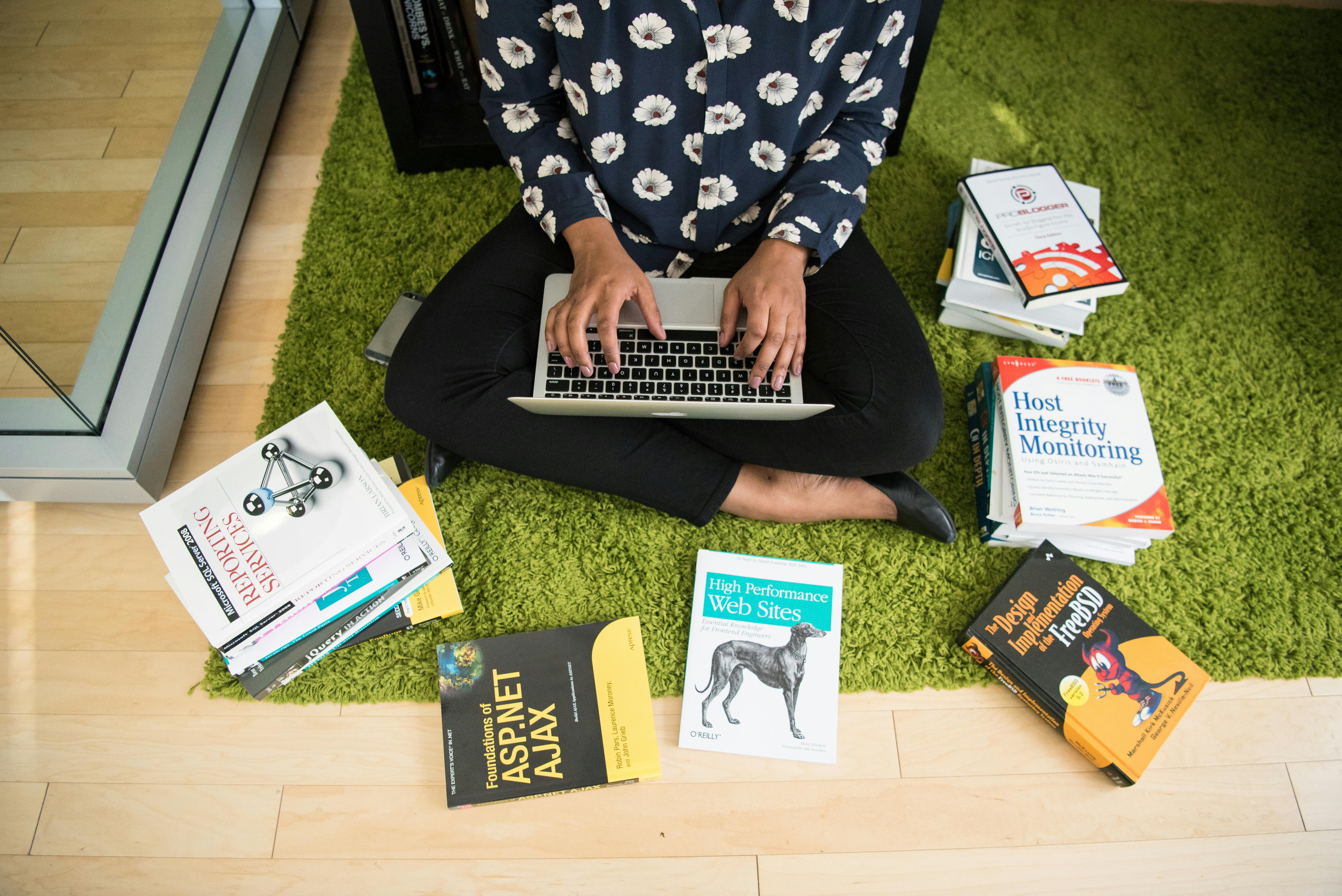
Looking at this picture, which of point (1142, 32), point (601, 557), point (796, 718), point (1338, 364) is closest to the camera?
point (796, 718)

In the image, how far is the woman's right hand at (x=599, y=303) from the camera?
100 centimetres

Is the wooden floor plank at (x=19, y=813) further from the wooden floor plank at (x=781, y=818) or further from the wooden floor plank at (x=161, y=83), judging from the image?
the wooden floor plank at (x=161, y=83)

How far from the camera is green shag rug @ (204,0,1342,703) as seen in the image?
123 cm

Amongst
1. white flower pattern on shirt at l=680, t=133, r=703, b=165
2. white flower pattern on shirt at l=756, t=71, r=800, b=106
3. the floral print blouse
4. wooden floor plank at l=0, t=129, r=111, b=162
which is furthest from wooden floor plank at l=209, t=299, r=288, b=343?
white flower pattern on shirt at l=756, t=71, r=800, b=106

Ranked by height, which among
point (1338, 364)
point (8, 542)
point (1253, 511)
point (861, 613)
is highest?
point (1338, 364)

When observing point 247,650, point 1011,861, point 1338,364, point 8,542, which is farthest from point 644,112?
point 1338,364

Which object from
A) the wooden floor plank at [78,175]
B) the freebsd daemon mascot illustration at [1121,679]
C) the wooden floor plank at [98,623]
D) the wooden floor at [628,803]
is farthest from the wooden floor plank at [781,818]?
the wooden floor plank at [78,175]

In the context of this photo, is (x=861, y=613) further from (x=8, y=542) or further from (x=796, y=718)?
(x=8, y=542)

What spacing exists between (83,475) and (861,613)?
131 cm

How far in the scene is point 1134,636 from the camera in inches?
46.7

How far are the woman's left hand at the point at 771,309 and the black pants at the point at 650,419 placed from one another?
96 millimetres

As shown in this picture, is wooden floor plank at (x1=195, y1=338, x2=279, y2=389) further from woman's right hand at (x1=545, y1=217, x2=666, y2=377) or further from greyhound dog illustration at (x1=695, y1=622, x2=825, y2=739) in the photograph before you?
greyhound dog illustration at (x1=695, y1=622, x2=825, y2=739)

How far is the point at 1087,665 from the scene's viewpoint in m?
1.16

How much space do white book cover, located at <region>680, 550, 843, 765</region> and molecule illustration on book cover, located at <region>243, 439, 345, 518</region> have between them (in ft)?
A: 1.94
